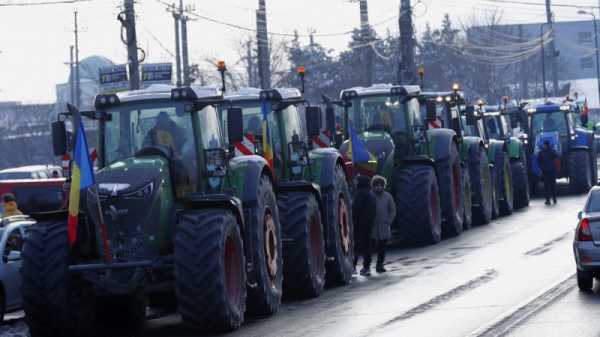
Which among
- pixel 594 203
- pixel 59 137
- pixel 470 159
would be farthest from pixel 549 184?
pixel 59 137

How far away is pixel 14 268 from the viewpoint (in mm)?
20562

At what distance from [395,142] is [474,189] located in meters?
5.04

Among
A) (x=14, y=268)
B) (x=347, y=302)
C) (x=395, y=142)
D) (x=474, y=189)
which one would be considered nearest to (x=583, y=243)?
(x=347, y=302)

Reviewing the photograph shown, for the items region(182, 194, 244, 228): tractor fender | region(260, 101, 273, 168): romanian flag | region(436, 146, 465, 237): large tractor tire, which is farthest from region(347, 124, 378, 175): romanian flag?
region(182, 194, 244, 228): tractor fender

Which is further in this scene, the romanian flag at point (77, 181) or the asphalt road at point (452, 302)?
the asphalt road at point (452, 302)

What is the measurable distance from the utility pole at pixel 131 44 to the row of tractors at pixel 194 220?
10768 millimetres

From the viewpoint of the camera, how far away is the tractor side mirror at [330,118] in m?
24.8

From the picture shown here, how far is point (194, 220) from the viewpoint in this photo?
53.0ft

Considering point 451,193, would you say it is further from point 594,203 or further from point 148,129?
point 148,129

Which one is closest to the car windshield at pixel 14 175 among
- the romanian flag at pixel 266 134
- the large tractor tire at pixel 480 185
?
the large tractor tire at pixel 480 185

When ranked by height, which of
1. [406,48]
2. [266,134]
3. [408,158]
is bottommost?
[408,158]

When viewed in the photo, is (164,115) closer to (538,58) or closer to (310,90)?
(310,90)

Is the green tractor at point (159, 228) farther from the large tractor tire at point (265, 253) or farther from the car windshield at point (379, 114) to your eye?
the car windshield at point (379, 114)

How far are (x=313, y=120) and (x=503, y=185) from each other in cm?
1480
